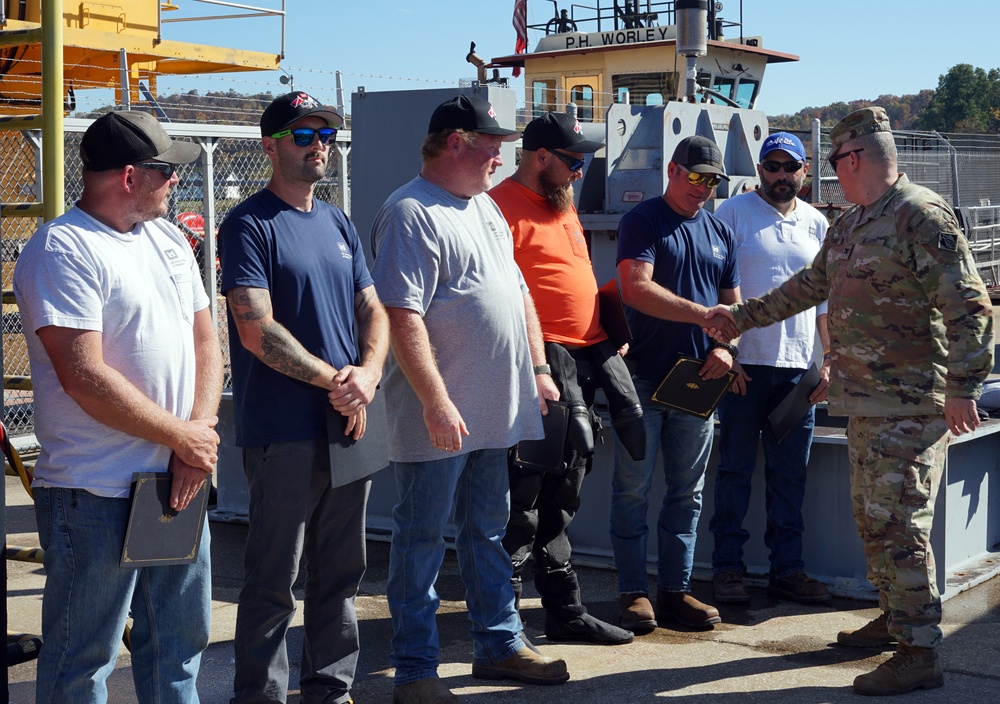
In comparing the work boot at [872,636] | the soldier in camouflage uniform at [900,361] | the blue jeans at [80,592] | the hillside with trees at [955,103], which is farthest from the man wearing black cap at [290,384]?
the hillside with trees at [955,103]

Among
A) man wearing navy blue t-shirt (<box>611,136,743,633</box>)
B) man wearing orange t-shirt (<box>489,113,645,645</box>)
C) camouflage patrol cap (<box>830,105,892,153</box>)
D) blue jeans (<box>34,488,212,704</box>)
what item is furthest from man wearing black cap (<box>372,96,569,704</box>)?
camouflage patrol cap (<box>830,105,892,153</box>)

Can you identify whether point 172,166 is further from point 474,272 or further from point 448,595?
point 448,595

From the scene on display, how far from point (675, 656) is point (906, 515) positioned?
1055mm

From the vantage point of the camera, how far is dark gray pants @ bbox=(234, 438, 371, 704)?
3.60 metres

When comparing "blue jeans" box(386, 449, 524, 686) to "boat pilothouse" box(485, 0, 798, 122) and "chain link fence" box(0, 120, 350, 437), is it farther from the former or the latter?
"boat pilothouse" box(485, 0, 798, 122)

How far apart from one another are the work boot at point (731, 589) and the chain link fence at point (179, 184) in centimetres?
409

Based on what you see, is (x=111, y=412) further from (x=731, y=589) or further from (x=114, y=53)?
(x=114, y=53)

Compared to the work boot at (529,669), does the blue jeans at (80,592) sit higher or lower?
higher

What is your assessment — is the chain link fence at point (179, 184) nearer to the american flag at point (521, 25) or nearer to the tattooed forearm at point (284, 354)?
the tattooed forearm at point (284, 354)

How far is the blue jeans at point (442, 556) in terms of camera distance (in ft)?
13.0

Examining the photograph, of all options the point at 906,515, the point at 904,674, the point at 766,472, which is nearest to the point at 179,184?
the point at 766,472

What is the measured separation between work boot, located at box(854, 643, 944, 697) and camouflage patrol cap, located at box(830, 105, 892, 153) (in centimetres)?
190

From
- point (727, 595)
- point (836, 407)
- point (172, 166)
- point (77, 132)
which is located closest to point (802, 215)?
point (836, 407)

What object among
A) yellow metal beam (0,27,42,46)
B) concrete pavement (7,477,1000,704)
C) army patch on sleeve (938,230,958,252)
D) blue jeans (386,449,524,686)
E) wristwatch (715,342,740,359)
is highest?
yellow metal beam (0,27,42,46)
